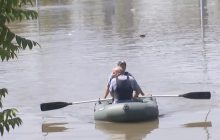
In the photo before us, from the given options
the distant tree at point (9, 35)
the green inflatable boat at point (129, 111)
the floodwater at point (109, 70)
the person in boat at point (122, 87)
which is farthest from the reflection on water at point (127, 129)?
the distant tree at point (9, 35)

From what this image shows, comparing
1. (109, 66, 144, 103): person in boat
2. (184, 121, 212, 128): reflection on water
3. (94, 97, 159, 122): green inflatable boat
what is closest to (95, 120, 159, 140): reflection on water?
(94, 97, 159, 122): green inflatable boat

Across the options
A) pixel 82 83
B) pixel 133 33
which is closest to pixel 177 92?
pixel 82 83

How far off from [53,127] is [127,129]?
1558 millimetres

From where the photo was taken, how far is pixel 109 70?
21.6 m

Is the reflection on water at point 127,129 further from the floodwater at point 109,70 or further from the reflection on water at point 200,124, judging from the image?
the reflection on water at point 200,124

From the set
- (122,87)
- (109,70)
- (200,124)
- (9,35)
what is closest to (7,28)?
(9,35)

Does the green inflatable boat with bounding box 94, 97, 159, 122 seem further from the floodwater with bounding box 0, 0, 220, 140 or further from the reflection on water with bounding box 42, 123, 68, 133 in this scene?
the reflection on water with bounding box 42, 123, 68, 133

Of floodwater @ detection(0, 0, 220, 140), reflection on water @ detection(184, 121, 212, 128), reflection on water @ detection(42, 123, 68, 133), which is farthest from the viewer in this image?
reflection on water @ detection(42, 123, 68, 133)

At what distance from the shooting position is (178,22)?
3938 centimetres

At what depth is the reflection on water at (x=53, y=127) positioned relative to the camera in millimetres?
13210

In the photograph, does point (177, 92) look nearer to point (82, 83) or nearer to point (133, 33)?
point (82, 83)

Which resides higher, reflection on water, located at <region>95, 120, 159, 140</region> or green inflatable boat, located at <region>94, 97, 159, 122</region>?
green inflatable boat, located at <region>94, 97, 159, 122</region>

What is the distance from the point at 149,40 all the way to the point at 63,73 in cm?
921

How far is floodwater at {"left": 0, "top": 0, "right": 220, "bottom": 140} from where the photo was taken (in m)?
13.0
